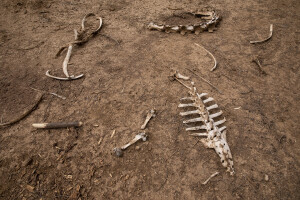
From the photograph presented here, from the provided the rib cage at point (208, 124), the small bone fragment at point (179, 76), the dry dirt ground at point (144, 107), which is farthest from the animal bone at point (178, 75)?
the rib cage at point (208, 124)

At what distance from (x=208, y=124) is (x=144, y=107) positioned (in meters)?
1.02

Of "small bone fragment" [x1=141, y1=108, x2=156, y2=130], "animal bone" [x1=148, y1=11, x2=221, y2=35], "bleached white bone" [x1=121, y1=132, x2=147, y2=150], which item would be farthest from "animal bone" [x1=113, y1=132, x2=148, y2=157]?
"animal bone" [x1=148, y1=11, x2=221, y2=35]

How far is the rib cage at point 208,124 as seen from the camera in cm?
227

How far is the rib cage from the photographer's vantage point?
7.46 ft

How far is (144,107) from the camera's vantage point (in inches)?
112

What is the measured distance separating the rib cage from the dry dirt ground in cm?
12

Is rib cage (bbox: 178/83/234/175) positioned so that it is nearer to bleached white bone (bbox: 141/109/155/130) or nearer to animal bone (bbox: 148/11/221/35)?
bleached white bone (bbox: 141/109/155/130)

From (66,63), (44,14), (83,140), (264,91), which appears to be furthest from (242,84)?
(44,14)

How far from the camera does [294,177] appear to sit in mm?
2158

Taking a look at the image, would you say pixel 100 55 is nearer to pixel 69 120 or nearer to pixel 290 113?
pixel 69 120

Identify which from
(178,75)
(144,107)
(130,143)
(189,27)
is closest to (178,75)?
(178,75)

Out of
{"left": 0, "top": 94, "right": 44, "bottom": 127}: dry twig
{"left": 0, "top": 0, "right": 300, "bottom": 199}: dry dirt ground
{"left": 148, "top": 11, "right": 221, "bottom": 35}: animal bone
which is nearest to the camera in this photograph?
{"left": 0, "top": 0, "right": 300, "bottom": 199}: dry dirt ground

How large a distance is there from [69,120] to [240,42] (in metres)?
3.96

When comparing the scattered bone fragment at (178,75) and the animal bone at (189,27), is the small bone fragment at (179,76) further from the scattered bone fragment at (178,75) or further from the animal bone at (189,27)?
the animal bone at (189,27)
